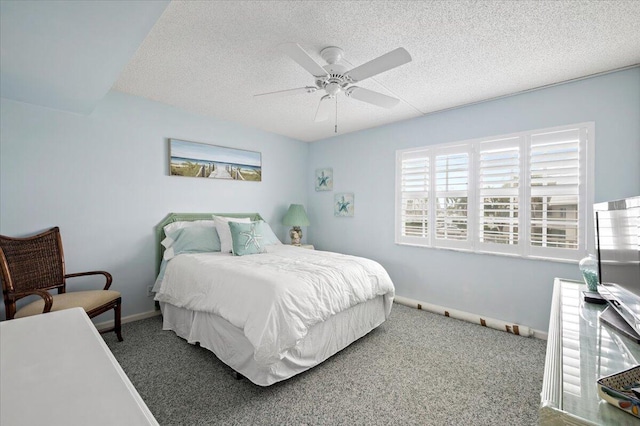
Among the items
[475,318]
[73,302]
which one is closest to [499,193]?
[475,318]

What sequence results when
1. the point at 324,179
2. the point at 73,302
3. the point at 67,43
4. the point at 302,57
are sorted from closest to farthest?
the point at 67,43
the point at 302,57
the point at 73,302
the point at 324,179

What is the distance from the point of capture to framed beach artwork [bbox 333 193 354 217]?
14.5ft

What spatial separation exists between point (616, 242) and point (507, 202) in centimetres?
171

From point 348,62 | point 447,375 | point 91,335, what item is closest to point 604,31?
point 348,62

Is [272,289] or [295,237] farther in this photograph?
[295,237]

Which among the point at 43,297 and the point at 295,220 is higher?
the point at 295,220

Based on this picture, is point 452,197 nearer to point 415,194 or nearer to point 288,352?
point 415,194

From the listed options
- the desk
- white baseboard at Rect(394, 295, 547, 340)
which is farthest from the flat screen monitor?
white baseboard at Rect(394, 295, 547, 340)

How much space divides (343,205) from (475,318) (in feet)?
7.72

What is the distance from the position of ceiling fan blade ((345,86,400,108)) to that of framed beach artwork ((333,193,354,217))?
6.94ft

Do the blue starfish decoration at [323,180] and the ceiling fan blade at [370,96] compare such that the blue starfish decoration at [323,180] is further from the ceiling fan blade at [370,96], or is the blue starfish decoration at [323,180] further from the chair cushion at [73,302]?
the chair cushion at [73,302]

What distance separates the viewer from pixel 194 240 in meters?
3.22

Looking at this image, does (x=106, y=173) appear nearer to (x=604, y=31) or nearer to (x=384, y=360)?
(x=384, y=360)

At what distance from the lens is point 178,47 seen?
2.11 meters
